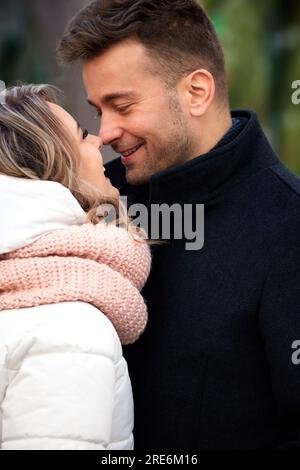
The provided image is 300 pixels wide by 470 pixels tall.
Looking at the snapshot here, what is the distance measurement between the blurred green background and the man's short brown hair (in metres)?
3.09

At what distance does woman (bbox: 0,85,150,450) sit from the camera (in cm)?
178

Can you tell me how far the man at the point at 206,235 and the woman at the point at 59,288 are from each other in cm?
20

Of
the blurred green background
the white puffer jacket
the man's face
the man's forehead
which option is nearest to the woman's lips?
the man's face

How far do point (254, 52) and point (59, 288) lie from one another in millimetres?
4070

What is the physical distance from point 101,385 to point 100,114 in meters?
0.97

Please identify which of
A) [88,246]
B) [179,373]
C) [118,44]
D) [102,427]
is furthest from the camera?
[118,44]

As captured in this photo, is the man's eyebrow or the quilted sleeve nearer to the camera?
the quilted sleeve

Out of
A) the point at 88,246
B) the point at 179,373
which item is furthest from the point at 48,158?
the point at 179,373

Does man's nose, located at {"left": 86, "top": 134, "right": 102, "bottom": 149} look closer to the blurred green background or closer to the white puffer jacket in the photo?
the white puffer jacket

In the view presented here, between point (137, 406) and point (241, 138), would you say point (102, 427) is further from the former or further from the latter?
point (241, 138)

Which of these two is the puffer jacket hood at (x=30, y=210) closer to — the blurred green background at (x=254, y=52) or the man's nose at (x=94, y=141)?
the man's nose at (x=94, y=141)

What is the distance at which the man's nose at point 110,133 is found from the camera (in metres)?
2.43

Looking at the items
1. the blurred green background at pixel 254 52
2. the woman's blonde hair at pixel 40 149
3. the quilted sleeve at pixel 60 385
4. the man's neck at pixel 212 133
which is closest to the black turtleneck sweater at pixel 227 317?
the man's neck at pixel 212 133

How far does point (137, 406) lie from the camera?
225 cm
